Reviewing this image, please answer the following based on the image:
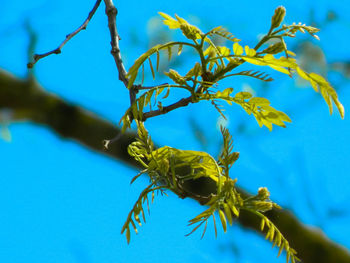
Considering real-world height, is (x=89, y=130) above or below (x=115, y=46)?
above

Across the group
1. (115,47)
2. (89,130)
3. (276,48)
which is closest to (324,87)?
(276,48)

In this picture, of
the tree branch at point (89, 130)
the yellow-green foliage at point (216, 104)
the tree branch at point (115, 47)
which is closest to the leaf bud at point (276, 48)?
the yellow-green foliage at point (216, 104)

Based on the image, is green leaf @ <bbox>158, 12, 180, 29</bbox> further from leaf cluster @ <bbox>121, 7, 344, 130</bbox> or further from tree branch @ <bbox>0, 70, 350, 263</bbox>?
tree branch @ <bbox>0, 70, 350, 263</bbox>

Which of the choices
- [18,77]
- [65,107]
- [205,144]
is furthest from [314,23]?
[18,77]

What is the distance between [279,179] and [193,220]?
1661mm

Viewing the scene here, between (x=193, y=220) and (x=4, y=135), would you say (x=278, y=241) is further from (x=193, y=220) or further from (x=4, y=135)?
(x=4, y=135)

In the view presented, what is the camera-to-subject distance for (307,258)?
1.65 meters

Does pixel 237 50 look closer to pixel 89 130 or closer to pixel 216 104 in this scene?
pixel 216 104

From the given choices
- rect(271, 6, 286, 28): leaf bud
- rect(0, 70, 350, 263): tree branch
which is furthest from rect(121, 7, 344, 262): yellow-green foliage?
rect(0, 70, 350, 263): tree branch

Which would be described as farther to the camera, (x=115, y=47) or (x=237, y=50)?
(x=115, y=47)

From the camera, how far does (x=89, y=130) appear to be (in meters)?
1.73

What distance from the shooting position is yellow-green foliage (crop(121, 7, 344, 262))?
1.65 feet

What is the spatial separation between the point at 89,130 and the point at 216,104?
4.02 ft

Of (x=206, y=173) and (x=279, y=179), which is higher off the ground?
(x=279, y=179)
